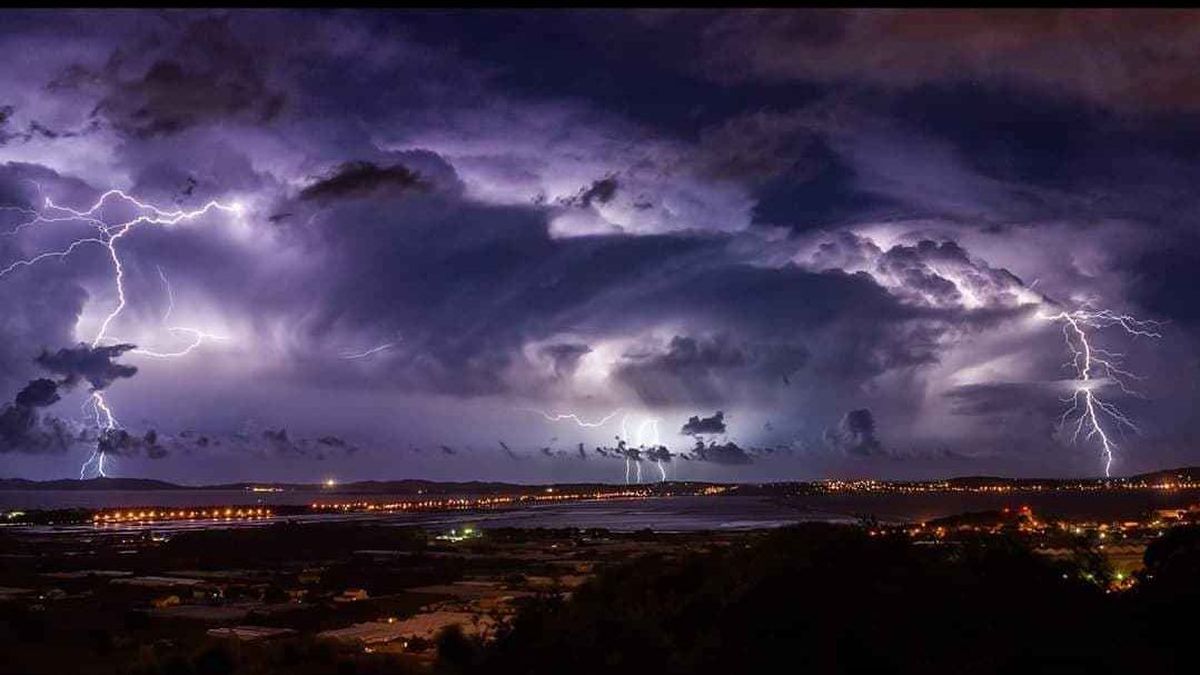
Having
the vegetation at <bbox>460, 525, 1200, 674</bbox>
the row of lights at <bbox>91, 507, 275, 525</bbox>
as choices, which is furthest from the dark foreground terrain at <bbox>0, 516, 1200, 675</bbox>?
the row of lights at <bbox>91, 507, 275, 525</bbox>

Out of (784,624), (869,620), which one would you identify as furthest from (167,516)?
(869,620)

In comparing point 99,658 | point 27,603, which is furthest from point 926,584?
point 27,603

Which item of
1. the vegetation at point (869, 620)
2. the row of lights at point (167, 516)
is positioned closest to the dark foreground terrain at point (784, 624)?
the vegetation at point (869, 620)

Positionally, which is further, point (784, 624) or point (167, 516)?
point (167, 516)

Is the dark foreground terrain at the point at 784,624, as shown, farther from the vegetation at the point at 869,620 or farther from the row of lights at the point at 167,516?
the row of lights at the point at 167,516

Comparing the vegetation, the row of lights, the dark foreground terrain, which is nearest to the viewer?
the vegetation

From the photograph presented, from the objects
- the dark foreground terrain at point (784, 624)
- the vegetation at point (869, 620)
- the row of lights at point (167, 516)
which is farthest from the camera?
the row of lights at point (167, 516)

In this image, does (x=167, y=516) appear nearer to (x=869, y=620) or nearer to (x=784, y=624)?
(x=784, y=624)

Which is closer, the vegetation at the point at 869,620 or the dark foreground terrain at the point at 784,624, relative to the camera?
the vegetation at the point at 869,620

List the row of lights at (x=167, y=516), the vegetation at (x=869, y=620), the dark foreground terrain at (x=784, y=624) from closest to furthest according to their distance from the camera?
the vegetation at (x=869, y=620) < the dark foreground terrain at (x=784, y=624) < the row of lights at (x=167, y=516)

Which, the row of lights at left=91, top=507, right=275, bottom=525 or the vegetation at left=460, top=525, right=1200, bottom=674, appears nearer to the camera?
the vegetation at left=460, top=525, right=1200, bottom=674

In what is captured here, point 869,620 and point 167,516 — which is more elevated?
point 869,620

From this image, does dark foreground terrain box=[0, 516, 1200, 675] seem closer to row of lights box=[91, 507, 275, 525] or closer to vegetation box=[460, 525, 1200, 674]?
vegetation box=[460, 525, 1200, 674]
